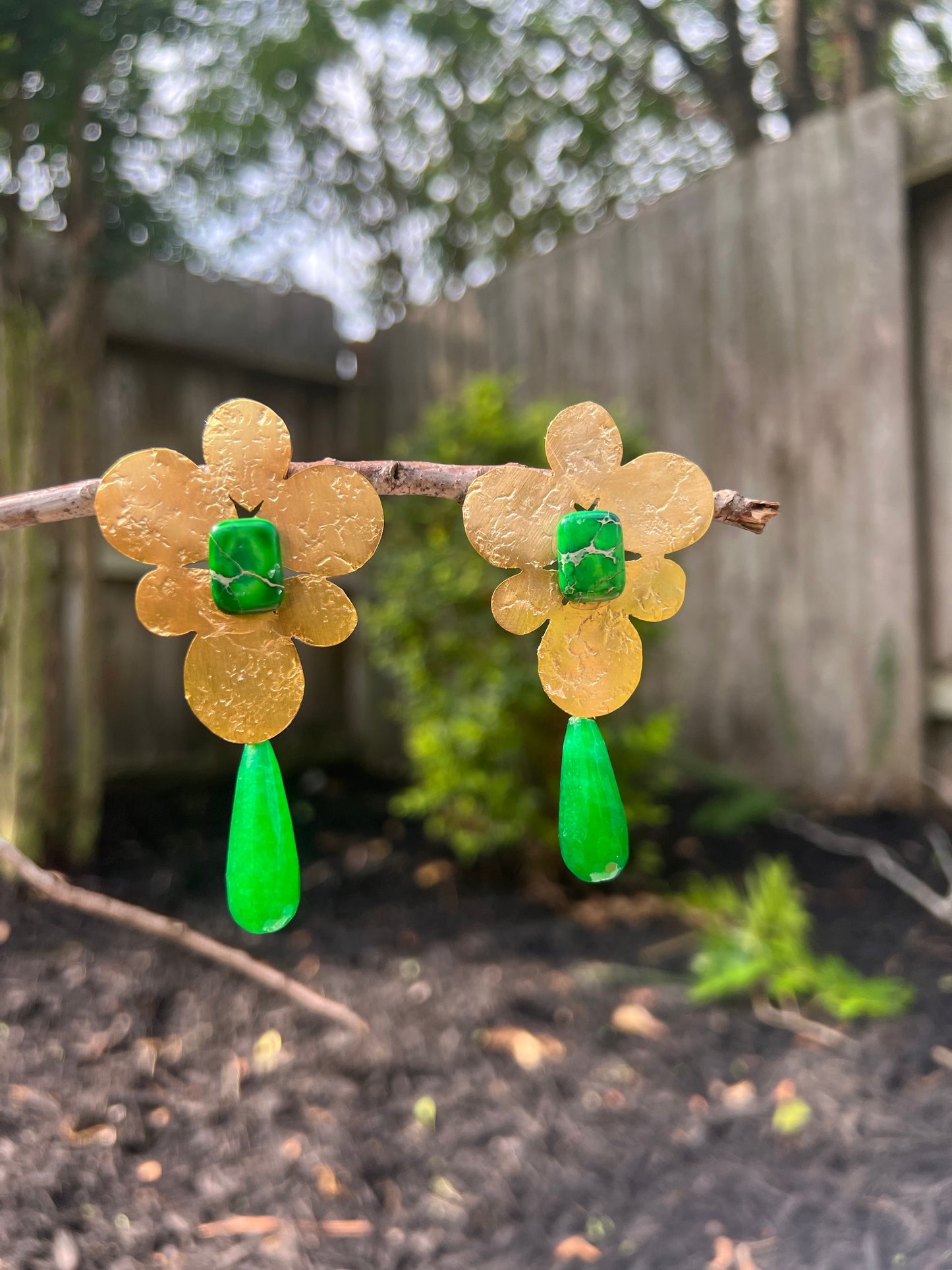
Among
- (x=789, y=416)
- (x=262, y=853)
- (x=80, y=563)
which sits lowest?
(x=262, y=853)

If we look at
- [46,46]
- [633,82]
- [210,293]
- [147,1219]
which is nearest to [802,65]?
[633,82]

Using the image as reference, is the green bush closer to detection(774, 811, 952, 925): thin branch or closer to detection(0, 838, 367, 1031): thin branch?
detection(774, 811, 952, 925): thin branch

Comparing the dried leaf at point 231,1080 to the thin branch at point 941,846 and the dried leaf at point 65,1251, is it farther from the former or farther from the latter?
the thin branch at point 941,846

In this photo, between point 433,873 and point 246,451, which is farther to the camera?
point 433,873

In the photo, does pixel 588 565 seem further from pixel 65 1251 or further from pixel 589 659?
pixel 65 1251

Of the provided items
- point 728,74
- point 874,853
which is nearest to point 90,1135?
point 874,853

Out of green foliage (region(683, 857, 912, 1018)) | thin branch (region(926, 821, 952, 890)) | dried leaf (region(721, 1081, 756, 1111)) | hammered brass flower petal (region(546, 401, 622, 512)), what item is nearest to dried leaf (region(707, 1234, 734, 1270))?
dried leaf (region(721, 1081, 756, 1111))

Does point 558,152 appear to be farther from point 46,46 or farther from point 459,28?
point 46,46
